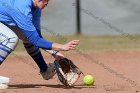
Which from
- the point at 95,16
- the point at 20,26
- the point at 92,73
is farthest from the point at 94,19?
the point at 20,26

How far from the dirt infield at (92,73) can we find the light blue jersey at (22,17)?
0.72 m

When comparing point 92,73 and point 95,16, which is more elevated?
point 92,73

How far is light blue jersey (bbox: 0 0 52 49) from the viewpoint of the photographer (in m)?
8.48

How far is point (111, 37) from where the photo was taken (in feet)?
68.1

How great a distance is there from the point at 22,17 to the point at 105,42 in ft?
34.9

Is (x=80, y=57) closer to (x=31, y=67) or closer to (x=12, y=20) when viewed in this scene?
(x=31, y=67)

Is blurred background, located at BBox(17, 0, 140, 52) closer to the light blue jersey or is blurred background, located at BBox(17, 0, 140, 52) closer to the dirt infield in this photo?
the dirt infield

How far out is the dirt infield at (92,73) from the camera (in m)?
9.05

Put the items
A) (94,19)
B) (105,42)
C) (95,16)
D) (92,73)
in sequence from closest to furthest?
(92,73) < (105,42) < (95,16) < (94,19)

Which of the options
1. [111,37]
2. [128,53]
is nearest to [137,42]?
[111,37]

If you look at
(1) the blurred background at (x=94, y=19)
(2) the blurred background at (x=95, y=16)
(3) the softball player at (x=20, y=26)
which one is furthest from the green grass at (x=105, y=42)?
(3) the softball player at (x=20, y=26)

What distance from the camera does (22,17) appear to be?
8484mm

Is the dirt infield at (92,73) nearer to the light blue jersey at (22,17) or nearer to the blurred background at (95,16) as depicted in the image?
the light blue jersey at (22,17)

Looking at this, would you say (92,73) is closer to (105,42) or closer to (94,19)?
(105,42)
